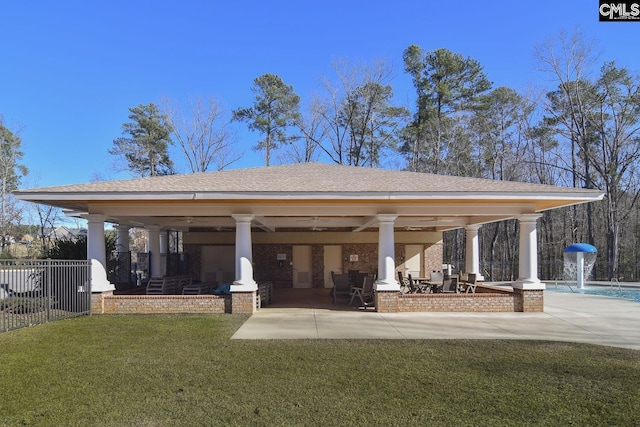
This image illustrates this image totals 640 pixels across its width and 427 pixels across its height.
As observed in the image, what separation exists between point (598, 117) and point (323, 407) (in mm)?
30438

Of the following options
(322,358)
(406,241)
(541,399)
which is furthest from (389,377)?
(406,241)

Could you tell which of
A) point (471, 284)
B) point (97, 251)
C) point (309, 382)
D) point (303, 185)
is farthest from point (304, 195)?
point (471, 284)

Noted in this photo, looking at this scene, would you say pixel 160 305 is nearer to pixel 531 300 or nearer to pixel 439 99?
pixel 531 300

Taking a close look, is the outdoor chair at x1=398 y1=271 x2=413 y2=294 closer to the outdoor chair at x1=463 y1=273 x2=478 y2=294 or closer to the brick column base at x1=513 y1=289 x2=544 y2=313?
the outdoor chair at x1=463 y1=273 x2=478 y2=294

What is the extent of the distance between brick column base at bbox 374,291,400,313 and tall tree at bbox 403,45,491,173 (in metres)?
19.2

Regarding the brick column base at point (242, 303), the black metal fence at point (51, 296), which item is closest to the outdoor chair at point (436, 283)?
the brick column base at point (242, 303)

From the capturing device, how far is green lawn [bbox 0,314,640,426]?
14.1 feet

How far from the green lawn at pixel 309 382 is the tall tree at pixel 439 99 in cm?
2372

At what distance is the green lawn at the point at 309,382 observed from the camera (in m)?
4.29

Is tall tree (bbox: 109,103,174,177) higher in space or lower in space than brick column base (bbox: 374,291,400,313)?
higher

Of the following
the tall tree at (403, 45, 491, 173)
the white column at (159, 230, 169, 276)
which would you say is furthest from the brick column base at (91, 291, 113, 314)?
the tall tree at (403, 45, 491, 173)

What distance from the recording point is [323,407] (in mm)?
4516

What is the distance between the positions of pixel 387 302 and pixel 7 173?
1389 inches

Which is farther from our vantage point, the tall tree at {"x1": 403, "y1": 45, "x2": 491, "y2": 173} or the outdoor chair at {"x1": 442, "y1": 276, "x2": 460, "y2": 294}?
the tall tree at {"x1": 403, "y1": 45, "x2": 491, "y2": 173}
